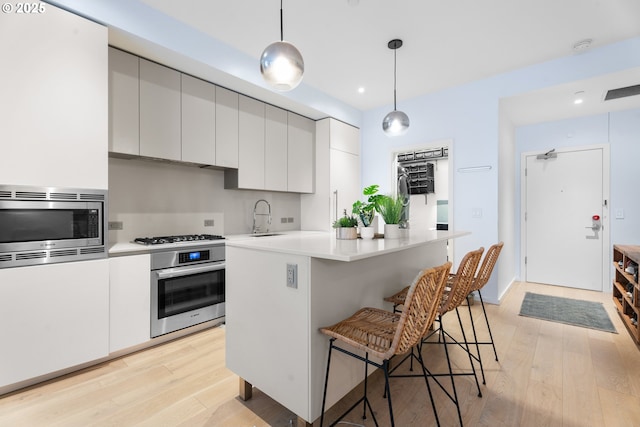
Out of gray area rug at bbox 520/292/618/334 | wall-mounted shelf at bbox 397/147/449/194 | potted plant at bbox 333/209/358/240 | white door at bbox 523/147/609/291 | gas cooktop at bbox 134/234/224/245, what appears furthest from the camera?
wall-mounted shelf at bbox 397/147/449/194

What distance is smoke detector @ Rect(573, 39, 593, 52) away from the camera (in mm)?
2882

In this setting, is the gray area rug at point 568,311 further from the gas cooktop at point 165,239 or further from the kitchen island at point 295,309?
the gas cooktop at point 165,239

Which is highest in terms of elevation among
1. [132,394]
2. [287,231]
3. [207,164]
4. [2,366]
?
[207,164]

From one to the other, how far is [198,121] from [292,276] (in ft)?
7.48

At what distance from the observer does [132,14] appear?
2.32 metres

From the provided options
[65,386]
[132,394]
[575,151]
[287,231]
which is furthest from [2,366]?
[575,151]

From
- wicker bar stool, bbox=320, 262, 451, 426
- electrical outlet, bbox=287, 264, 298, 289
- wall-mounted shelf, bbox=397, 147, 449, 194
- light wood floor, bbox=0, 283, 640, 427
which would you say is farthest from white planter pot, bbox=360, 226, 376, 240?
wall-mounted shelf, bbox=397, 147, 449, 194

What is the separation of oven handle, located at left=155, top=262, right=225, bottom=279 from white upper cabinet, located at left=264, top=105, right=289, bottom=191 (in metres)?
1.22

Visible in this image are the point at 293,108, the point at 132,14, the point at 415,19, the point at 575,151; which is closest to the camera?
the point at 132,14

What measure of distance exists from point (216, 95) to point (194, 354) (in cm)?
251

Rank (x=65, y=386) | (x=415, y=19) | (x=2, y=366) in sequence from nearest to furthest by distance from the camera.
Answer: (x=2, y=366)
(x=65, y=386)
(x=415, y=19)

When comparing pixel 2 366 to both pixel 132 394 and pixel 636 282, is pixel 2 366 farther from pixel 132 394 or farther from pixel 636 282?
pixel 636 282

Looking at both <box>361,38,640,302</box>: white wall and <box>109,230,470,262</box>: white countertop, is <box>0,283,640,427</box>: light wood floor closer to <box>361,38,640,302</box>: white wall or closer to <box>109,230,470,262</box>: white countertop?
<box>109,230,470,262</box>: white countertop

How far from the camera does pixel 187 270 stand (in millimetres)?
2672
